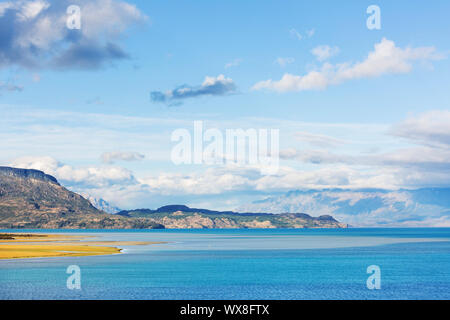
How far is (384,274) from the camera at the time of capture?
116m

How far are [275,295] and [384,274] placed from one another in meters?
40.7

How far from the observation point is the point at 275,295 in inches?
3339

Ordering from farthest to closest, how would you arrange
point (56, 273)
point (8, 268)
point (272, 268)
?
point (272, 268), point (8, 268), point (56, 273)

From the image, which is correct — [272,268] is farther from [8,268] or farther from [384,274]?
[8,268]

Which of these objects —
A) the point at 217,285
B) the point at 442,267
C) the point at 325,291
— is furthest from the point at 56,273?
the point at 442,267

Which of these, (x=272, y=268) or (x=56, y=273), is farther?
(x=272, y=268)

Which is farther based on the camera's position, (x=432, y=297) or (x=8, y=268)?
(x=8, y=268)
